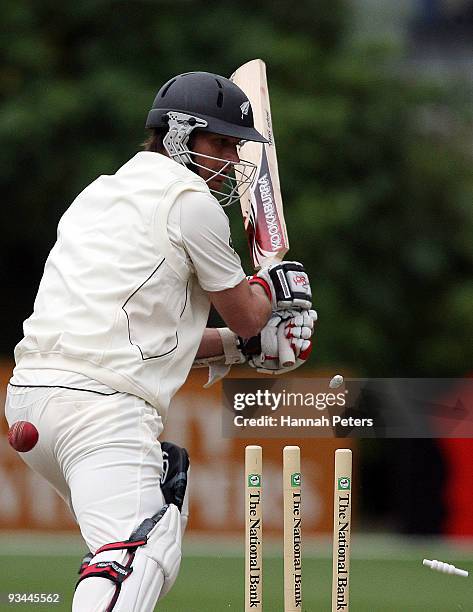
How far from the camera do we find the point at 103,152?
825 centimetres

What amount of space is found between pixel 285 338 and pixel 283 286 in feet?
0.42

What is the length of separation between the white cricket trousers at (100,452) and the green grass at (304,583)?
1.64 m

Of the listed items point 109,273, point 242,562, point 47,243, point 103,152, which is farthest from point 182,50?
point 109,273

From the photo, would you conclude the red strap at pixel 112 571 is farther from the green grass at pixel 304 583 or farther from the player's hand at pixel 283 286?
the green grass at pixel 304 583

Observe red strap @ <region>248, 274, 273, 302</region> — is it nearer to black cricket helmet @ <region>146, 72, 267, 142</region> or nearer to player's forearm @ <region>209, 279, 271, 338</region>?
player's forearm @ <region>209, 279, 271, 338</region>

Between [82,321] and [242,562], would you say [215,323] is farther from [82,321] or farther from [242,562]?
[82,321]

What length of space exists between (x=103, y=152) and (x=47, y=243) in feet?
2.52

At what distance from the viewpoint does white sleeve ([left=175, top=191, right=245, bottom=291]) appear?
2691 millimetres

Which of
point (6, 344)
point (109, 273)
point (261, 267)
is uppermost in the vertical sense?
point (109, 273)

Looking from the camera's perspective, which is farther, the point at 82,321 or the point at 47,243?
the point at 47,243

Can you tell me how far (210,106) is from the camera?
2906mm

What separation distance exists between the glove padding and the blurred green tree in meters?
4.80

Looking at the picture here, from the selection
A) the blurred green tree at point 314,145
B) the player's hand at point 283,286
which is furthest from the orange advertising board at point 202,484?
the player's hand at point 283,286

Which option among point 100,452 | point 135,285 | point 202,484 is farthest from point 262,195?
point 202,484
